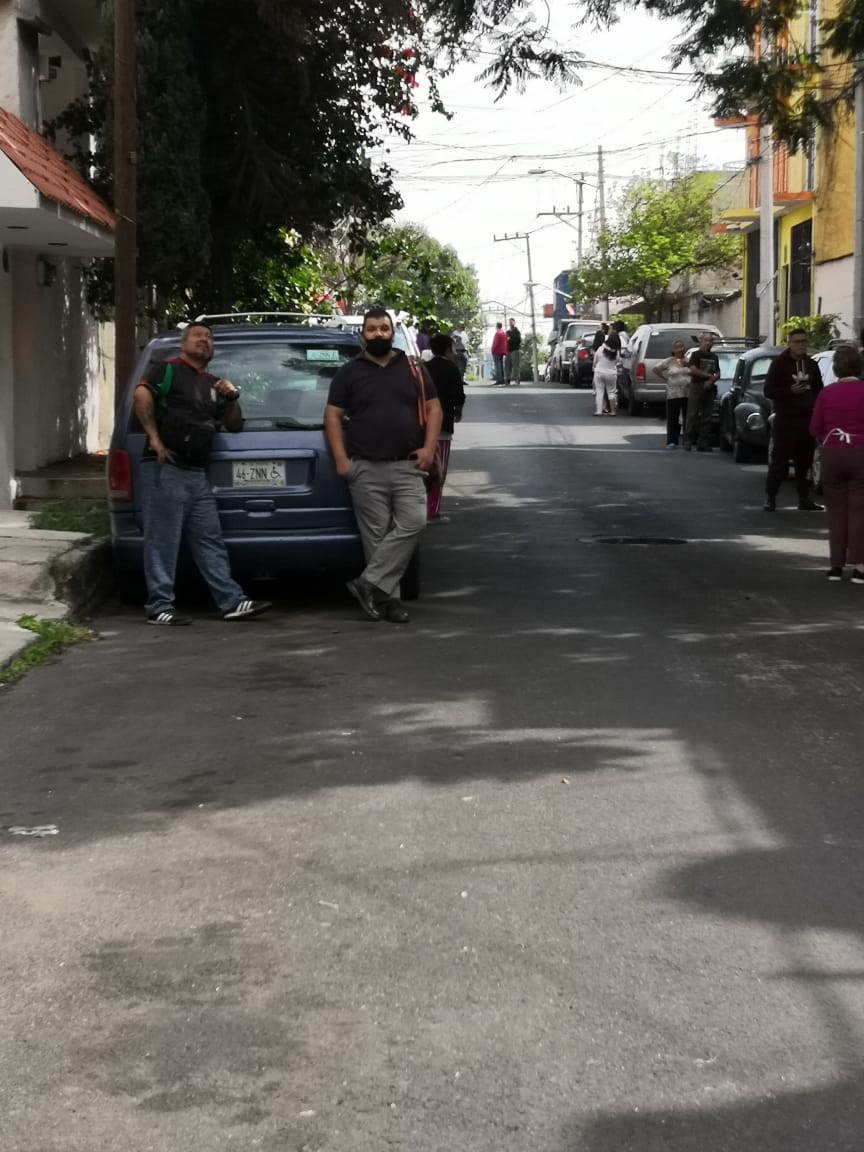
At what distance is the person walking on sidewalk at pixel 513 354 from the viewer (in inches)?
2021

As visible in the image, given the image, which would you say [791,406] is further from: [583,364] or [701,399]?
[583,364]

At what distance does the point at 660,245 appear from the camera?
6488 cm

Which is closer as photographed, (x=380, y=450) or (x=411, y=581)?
(x=380, y=450)

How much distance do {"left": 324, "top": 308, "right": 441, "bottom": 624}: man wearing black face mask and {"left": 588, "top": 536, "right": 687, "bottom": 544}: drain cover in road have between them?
498 cm

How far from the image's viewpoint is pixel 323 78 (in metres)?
20.9

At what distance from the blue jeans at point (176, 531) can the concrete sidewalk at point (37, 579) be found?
1.99ft

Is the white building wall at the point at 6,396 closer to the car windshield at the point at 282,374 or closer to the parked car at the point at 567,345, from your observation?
the car windshield at the point at 282,374

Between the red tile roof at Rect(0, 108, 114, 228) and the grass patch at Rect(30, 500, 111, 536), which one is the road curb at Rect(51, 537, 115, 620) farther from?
the red tile roof at Rect(0, 108, 114, 228)

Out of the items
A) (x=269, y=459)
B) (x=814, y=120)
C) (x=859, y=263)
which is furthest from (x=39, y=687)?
(x=859, y=263)

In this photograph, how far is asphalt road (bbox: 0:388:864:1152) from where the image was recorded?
13.1 ft

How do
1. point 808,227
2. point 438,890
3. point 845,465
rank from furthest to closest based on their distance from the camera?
point 808,227 < point 845,465 < point 438,890

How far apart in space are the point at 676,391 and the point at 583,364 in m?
23.5

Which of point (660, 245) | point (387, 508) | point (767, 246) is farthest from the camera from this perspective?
point (660, 245)

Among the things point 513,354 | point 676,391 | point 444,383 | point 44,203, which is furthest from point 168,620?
point 513,354
